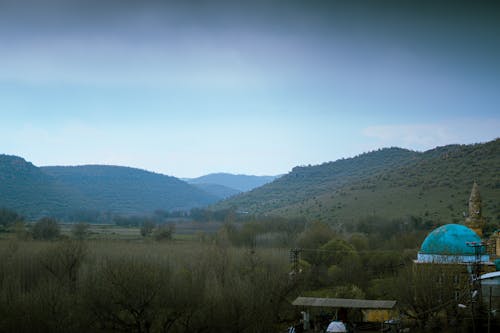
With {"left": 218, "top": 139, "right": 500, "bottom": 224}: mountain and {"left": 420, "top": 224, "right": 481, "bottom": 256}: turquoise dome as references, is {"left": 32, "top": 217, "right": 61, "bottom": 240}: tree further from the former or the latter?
{"left": 420, "top": 224, "right": 481, "bottom": 256}: turquoise dome

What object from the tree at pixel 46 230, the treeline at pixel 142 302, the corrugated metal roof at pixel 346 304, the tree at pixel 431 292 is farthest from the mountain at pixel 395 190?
the treeline at pixel 142 302

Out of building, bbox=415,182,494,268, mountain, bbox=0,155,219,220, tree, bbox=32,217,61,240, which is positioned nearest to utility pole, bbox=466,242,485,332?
building, bbox=415,182,494,268

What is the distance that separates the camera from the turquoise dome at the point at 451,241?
37000 millimetres

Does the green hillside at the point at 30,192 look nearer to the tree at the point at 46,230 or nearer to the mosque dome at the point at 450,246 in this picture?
the tree at the point at 46,230

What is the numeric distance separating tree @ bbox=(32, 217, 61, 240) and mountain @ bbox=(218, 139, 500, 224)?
1348 inches

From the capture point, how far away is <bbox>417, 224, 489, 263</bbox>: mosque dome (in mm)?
36719

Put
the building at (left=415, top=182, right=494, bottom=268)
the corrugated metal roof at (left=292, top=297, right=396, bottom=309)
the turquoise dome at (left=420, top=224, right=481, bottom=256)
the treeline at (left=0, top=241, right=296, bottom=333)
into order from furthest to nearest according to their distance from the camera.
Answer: the turquoise dome at (left=420, top=224, right=481, bottom=256), the building at (left=415, top=182, right=494, bottom=268), the corrugated metal roof at (left=292, top=297, right=396, bottom=309), the treeline at (left=0, top=241, right=296, bottom=333)

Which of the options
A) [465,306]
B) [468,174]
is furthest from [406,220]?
[465,306]

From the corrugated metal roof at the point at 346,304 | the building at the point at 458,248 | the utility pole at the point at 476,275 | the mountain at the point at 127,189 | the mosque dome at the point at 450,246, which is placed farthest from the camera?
the mountain at the point at 127,189

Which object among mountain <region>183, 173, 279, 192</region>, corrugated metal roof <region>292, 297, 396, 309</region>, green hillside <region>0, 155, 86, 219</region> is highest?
mountain <region>183, 173, 279, 192</region>

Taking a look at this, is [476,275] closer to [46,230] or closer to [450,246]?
[450,246]

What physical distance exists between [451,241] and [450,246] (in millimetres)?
303

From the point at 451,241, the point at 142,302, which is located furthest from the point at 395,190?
the point at 142,302

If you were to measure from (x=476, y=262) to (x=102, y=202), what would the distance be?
64911 mm
